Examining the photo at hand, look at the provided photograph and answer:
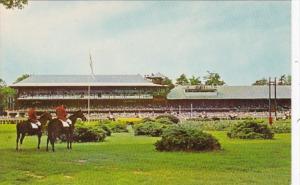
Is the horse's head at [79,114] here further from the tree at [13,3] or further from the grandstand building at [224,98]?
the tree at [13,3]

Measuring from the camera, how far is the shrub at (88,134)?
3441 mm

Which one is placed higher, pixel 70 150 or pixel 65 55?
pixel 65 55

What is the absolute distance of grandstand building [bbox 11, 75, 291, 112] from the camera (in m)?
3.44

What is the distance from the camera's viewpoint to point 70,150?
3441mm

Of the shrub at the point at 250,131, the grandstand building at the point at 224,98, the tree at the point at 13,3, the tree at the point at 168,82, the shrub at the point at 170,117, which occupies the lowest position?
the shrub at the point at 250,131

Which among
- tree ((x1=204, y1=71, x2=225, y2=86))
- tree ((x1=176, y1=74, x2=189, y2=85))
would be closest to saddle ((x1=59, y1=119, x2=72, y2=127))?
tree ((x1=176, y1=74, x2=189, y2=85))

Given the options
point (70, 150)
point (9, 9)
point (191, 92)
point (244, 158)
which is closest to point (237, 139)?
point (244, 158)

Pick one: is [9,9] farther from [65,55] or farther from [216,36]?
[216,36]

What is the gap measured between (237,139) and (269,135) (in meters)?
0.17

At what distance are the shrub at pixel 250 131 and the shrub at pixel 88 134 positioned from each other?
2.20 feet

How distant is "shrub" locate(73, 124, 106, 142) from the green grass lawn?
0.03 metres

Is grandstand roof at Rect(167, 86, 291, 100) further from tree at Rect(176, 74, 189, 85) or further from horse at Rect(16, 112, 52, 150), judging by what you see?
horse at Rect(16, 112, 52, 150)

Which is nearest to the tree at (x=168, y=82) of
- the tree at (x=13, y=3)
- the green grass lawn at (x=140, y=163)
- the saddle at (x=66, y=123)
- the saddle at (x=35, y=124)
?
the green grass lawn at (x=140, y=163)
